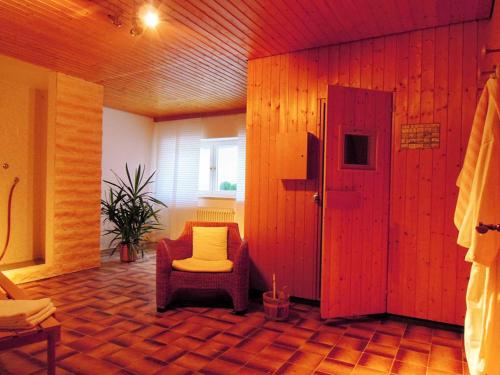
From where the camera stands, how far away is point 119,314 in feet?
10.4

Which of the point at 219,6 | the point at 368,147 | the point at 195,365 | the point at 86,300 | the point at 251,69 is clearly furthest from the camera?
the point at 251,69

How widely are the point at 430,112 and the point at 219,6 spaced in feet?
6.31

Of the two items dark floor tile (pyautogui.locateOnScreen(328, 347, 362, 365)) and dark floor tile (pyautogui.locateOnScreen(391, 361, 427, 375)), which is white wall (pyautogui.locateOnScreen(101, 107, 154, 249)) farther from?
dark floor tile (pyautogui.locateOnScreen(391, 361, 427, 375))

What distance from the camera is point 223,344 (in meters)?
2.62

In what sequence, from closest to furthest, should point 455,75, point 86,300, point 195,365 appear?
point 195,365 → point 455,75 → point 86,300

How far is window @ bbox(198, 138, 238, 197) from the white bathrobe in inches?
188

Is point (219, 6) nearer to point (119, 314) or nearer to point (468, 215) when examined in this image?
point (468, 215)

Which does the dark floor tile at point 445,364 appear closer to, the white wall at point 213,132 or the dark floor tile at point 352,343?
the dark floor tile at point 352,343

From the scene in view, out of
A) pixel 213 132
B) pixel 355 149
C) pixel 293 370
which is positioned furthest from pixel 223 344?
pixel 213 132

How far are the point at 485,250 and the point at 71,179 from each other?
4430mm

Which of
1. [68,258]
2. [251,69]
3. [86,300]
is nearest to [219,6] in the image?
[251,69]

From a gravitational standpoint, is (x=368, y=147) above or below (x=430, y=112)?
below

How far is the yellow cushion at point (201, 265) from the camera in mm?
3271

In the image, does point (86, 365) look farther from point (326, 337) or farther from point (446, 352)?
point (446, 352)
